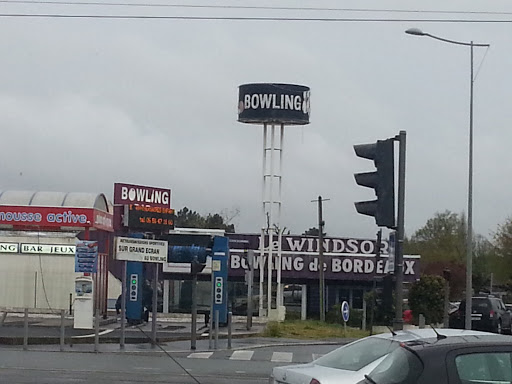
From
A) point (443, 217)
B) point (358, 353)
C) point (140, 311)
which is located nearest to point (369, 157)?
point (358, 353)

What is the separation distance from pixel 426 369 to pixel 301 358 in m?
18.1

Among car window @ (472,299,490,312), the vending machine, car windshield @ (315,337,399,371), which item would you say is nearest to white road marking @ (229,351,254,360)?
the vending machine

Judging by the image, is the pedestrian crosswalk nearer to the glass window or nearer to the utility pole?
the utility pole

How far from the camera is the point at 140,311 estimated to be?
36656 mm

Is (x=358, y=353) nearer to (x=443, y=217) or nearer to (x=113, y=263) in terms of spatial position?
(x=113, y=263)

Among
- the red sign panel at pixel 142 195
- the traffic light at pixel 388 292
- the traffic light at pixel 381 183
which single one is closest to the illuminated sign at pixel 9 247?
the red sign panel at pixel 142 195

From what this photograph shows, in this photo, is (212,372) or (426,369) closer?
(426,369)

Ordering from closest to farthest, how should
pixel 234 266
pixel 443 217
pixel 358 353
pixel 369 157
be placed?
pixel 358 353
pixel 369 157
pixel 234 266
pixel 443 217

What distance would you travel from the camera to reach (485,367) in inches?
306

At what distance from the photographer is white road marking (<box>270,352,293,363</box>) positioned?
24.8m

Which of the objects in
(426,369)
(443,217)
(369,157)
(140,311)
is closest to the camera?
(426,369)

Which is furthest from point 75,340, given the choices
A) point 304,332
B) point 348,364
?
point 348,364

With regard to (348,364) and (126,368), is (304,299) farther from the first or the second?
(348,364)

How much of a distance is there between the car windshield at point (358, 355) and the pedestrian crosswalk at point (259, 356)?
12948 millimetres
